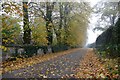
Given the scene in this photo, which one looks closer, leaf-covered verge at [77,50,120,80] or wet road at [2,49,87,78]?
leaf-covered verge at [77,50,120,80]

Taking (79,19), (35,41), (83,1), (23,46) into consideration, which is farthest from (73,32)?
(23,46)

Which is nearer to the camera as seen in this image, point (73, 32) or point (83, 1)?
point (83, 1)

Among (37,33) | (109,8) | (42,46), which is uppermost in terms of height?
(109,8)

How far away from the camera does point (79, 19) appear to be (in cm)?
3872

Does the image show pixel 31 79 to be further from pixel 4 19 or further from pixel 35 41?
pixel 35 41

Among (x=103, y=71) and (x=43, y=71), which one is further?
(x=43, y=71)

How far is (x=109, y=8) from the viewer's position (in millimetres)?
24766

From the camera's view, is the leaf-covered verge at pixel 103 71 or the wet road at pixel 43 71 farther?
the wet road at pixel 43 71

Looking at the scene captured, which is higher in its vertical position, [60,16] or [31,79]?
[60,16]

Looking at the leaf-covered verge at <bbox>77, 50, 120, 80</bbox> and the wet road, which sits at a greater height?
the leaf-covered verge at <bbox>77, 50, 120, 80</bbox>

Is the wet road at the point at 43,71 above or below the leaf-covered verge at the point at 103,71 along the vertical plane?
below

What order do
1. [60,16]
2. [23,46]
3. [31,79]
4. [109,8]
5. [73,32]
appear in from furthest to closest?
[73,32], [60,16], [109,8], [23,46], [31,79]

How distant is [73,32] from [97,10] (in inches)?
544

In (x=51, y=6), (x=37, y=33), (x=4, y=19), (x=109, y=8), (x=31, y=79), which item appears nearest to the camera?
(x=4, y=19)
